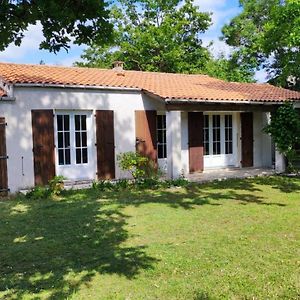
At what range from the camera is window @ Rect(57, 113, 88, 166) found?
12477mm

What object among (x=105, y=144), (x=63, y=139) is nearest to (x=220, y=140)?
(x=105, y=144)

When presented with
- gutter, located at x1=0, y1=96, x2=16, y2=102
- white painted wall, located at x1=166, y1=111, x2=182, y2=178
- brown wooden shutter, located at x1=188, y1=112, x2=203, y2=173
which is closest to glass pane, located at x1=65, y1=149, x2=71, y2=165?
gutter, located at x1=0, y1=96, x2=16, y2=102

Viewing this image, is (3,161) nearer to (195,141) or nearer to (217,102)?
(195,141)

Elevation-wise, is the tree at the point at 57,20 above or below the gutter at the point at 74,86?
below

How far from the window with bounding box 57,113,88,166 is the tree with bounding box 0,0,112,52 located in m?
7.87

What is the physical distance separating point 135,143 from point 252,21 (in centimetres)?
2114

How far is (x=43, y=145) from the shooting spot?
1199 centimetres

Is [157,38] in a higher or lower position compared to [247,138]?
higher

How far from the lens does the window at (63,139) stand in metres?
12.4

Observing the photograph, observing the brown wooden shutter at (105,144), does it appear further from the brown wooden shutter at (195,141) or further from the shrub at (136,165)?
the brown wooden shutter at (195,141)

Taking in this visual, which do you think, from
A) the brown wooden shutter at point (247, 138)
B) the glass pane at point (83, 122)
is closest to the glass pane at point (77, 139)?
the glass pane at point (83, 122)

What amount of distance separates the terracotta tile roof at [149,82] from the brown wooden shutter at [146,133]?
88 centimetres

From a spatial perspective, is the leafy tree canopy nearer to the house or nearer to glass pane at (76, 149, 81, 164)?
the house

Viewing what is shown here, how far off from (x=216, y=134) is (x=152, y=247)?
33.0 ft
